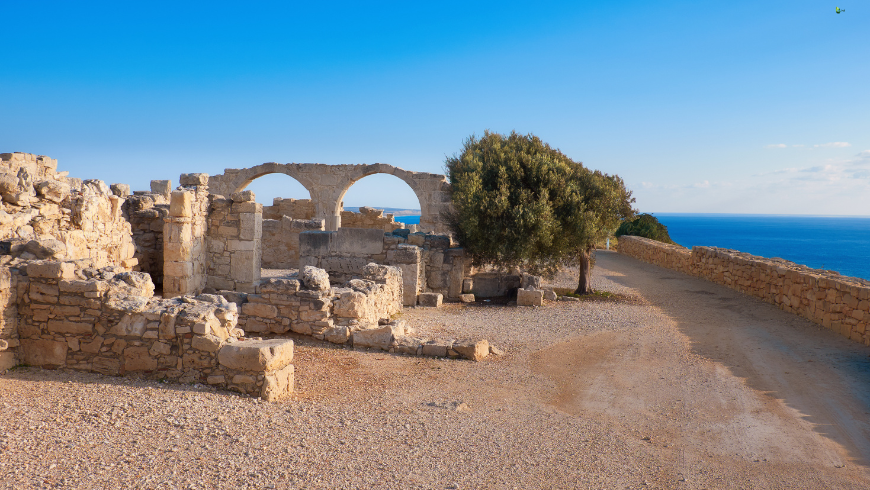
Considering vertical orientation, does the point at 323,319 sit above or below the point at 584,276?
below

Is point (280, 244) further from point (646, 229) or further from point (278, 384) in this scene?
point (646, 229)

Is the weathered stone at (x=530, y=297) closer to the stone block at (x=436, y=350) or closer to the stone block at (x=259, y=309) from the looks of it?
the stone block at (x=436, y=350)

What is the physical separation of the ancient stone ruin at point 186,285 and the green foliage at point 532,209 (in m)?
0.84

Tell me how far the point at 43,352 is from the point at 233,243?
568 cm

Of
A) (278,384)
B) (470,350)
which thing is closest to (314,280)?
(470,350)

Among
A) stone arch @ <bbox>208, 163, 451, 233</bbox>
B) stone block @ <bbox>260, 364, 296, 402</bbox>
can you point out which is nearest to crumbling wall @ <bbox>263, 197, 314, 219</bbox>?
stone arch @ <bbox>208, 163, 451, 233</bbox>

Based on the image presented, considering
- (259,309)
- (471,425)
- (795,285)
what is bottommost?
(471,425)

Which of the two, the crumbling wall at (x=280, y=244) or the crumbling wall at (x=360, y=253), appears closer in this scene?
the crumbling wall at (x=360, y=253)

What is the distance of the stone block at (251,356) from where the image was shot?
4.81 m

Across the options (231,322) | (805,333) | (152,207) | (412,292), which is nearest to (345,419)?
(231,322)

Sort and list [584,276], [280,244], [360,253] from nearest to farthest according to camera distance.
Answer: [360,253] → [584,276] → [280,244]

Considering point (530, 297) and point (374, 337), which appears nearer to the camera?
point (374, 337)

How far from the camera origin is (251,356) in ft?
15.8

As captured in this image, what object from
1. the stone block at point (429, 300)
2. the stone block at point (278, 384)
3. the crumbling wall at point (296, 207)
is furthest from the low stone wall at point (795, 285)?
the crumbling wall at point (296, 207)
